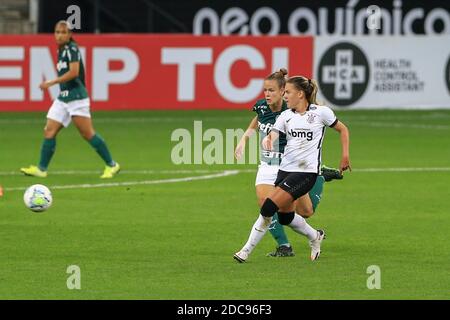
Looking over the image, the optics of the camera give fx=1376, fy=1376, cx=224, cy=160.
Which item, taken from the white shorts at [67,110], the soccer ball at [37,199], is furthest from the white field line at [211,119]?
the soccer ball at [37,199]

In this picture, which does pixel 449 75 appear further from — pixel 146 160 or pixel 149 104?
pixel 146 160

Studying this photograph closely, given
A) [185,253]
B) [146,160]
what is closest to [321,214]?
[185,253]

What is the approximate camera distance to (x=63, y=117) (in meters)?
20.7

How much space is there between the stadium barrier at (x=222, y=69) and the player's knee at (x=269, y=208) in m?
18.3

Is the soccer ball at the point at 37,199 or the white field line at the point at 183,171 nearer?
the soccer ball at the point at 37,199

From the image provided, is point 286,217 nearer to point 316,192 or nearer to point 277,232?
point 277,232

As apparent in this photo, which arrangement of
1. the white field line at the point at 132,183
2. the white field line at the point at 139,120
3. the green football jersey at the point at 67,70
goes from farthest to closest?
the white field line at the point at 139,120 → the green football jersey at the point at 67,70 → the white field line at the point at 132,183

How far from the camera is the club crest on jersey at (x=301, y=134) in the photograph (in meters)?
12.9

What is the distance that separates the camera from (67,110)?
2062 cm

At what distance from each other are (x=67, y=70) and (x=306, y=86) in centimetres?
823

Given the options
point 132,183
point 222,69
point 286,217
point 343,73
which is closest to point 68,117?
point 132,183

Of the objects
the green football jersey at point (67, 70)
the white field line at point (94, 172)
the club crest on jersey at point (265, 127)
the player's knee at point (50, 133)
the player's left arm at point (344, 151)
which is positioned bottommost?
the white field line at point (94, 172)

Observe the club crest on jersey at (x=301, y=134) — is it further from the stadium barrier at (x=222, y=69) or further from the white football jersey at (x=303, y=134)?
the stadium barrier at (x=222, y=69)

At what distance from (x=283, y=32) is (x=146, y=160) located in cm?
1297
